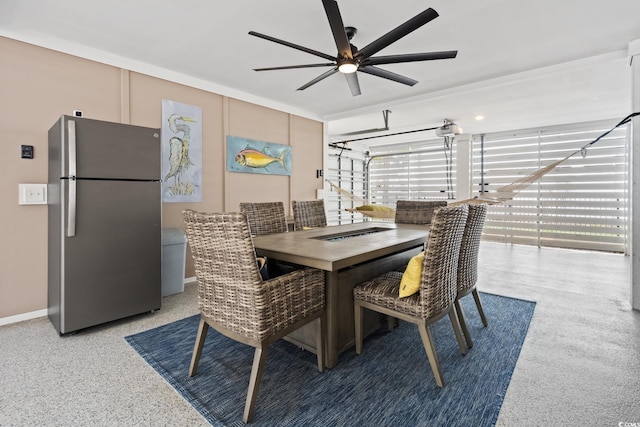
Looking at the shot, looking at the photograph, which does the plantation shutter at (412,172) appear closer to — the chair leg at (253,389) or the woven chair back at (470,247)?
the woven chair back at (470,247)

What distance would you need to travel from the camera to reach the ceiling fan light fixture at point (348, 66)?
2.34 meters

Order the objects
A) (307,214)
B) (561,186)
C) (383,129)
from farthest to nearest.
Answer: (561,186) < (383,129) < (307,214)

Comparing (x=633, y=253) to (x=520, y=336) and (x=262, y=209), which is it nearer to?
(x=520, y=336)

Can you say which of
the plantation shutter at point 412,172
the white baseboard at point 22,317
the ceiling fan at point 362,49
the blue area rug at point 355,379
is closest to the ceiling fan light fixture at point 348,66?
the ceiling fan at point 362,49

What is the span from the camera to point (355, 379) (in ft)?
5.53

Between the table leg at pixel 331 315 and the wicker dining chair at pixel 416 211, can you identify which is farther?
the wicker dining chair at pixel 416 211

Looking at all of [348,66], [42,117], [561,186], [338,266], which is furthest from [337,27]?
[561,186]

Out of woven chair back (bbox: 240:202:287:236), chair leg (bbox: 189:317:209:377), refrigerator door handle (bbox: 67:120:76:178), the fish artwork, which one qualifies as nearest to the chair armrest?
chair leg (bbox: 189:317:209:377)

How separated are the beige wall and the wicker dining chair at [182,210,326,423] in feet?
6.32

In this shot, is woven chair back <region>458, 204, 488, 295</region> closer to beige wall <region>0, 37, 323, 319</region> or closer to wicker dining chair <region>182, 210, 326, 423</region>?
→ wicker dining chair <region>182, 210, 326, 423</region>

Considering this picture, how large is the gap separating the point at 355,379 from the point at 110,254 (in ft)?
6.33

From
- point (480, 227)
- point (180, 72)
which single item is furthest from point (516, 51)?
point (180, 72)

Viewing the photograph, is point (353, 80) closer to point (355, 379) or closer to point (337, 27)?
point (337, 27)

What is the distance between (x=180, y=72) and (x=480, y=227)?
131 inches
